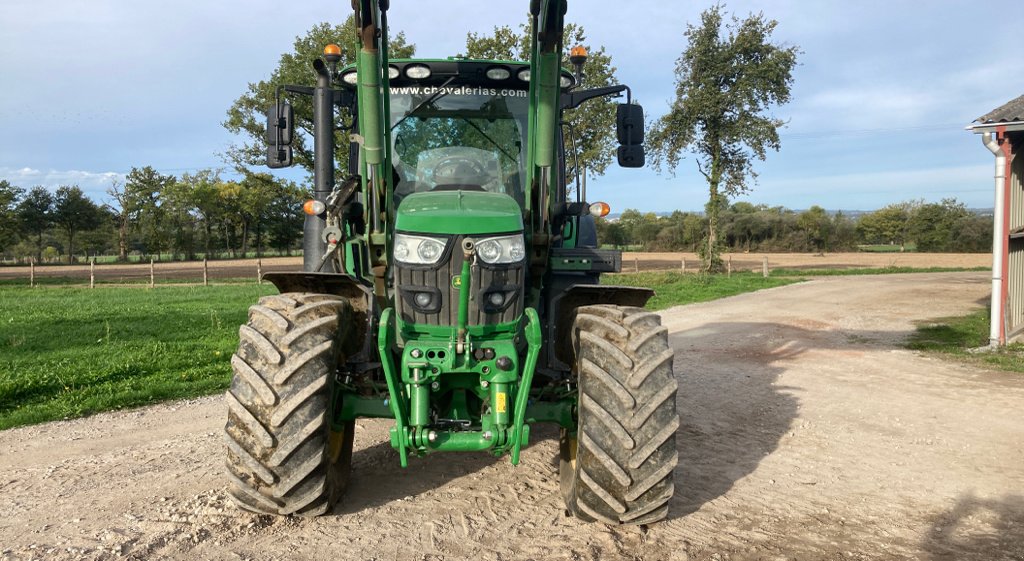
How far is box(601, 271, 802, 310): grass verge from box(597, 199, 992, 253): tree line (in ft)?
99.6

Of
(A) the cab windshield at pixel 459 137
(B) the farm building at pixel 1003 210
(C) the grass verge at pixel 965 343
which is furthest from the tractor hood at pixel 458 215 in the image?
(B) the farm building at pixel 1003 210

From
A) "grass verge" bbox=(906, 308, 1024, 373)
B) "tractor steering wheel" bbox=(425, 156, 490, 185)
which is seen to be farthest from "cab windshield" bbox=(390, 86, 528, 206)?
"grass verge" bbox=(906, 308, 1024, 373)

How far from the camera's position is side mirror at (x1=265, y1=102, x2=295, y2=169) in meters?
5.49

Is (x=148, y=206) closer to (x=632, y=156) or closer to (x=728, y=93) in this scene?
(x=728, y=93)

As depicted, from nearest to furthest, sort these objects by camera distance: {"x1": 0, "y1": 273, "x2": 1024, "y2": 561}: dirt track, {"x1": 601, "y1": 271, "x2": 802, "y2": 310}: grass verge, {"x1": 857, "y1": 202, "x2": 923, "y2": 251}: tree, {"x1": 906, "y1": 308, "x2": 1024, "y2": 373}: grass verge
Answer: {"x1": 0, "y1": 273, "x2": 1024, "y2": 561}: dirt track
{"x1": 906, "y1": 308, "x2": 1024, "y2": 373}: grass verge
{"x1": 601, "y1": 271, "x2": 802, "y2": 310}: grass verge
{"x1": 857, "y1": 202, "x2": 923, "y2": 251}: tree

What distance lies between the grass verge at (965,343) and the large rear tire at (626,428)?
8638 millimetres

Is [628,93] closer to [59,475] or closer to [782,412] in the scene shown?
[782,412]

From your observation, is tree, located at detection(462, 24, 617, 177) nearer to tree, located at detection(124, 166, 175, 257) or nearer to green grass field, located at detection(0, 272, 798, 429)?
green grass field, located at detection(0, 272, 798, 429)

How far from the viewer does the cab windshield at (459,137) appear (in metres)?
5.11

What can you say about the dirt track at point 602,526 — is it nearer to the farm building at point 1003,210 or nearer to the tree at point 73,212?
the farm building at point 1003,210

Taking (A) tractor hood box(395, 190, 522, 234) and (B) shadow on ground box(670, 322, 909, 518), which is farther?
(B) shadow on ground box(670, 322, 909, 518)

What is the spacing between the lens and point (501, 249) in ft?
13.1

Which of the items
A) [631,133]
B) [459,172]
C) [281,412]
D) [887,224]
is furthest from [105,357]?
[887,224]

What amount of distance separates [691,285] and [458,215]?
2360 centimetres
